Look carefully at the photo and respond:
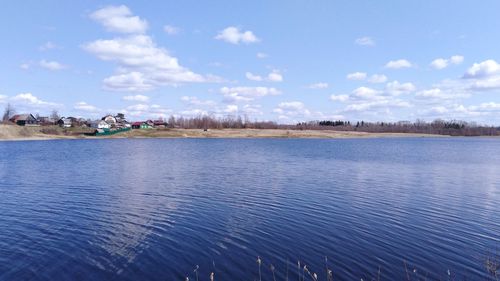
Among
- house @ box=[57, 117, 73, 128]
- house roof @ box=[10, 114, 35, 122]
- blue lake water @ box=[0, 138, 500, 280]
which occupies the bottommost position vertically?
blue lake water @ box=[0, 138, 500, 280]

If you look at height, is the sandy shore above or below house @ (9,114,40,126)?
below

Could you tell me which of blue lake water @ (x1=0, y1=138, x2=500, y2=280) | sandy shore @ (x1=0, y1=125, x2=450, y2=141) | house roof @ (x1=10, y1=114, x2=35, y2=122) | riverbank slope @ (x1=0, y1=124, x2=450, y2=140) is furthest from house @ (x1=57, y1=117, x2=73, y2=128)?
blue lake water @ (x1=0, y1=138, x2=500, y2=280)

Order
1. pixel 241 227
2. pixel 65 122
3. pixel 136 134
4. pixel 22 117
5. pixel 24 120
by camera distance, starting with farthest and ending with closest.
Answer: pixel 65 122, pixel 22 117, pixel 24 120, pixel 136 134, pixel 241 227

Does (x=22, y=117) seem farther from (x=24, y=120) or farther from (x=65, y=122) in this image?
(x=65, y=122)

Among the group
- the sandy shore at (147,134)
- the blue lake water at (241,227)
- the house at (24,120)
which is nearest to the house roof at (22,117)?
the house at (24,120)

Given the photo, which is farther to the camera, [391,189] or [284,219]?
[391,189]

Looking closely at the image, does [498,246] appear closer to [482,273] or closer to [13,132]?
[482,273]

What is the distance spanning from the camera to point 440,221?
20.4 metres

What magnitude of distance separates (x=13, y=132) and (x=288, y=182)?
5271 inches

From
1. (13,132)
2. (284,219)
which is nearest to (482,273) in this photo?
(284,219)

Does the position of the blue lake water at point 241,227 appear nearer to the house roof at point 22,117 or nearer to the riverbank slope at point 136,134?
the riverbank slope at point 136,134

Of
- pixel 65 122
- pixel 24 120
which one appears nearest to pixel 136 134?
pixel 65 122

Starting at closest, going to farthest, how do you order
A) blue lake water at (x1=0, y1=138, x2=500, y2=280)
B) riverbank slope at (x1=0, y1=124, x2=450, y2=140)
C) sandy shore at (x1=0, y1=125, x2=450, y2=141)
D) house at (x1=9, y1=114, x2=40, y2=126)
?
blue lake water at (x1=0, y1=138, x2=500, y2=280) → sandy shore at (x1=0, y1=125, x2=450, y2=141) → riverbank slope at (x1=0, y1=124, x2=450, y2=140) → house at (x1=9, y1=114, x2=40, y2=126)

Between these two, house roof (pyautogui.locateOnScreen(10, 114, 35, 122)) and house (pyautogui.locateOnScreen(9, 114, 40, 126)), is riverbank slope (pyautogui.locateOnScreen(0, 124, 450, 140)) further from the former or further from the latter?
house roof (pyautogui.locateOnScreen(10, 114, 35, 122))
